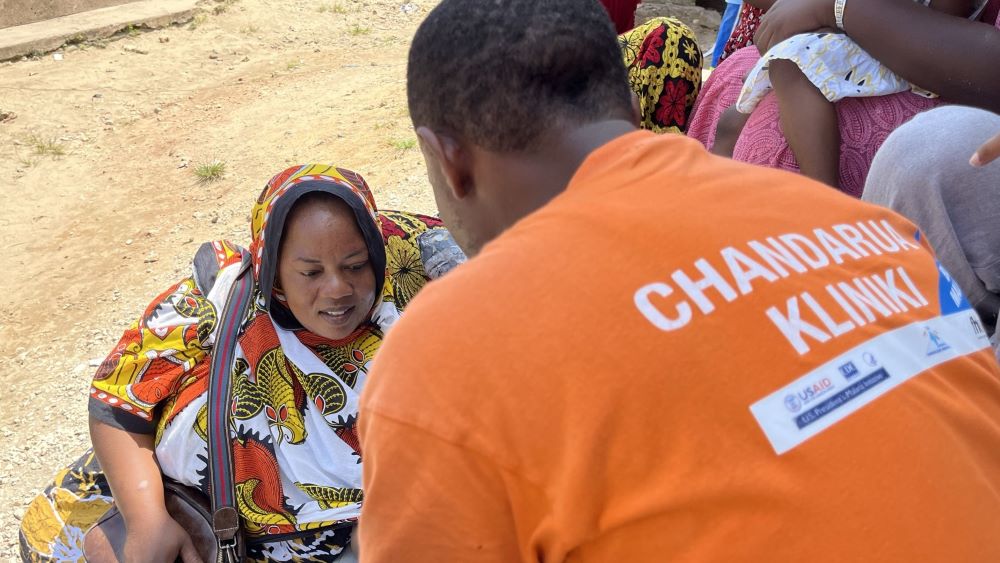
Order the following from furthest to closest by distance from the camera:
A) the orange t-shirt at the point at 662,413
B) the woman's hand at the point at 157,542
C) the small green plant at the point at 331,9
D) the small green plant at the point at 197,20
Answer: the small green plant at the point at 331,9
the small green plant at the point at 197,20
the woman's hand at the point at 157,542
the orange t-shirt at the point at 662,413

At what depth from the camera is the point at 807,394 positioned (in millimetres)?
Answer: 968

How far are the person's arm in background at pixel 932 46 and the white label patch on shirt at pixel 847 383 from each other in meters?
1.22

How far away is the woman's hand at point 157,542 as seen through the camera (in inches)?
94.7

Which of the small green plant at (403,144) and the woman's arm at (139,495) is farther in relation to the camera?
the small green plant at (403,144)

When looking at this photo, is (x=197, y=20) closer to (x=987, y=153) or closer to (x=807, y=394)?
(x=987, y=153)

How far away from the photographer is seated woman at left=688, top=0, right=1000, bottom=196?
205 cm

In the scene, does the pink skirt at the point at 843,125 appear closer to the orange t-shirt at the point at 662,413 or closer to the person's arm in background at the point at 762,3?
the person's arm in background at the point at 762,3

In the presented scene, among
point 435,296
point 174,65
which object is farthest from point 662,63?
point 174,65

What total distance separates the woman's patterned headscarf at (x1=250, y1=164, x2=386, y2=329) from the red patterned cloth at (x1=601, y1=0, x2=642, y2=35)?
1.95 meters

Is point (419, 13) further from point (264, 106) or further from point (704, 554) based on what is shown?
point (704, 554)

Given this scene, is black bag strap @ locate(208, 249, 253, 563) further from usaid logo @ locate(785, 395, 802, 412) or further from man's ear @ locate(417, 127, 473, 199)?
usaid logo @ locate(785, 395, 802, 412)

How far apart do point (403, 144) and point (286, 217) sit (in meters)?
3.64

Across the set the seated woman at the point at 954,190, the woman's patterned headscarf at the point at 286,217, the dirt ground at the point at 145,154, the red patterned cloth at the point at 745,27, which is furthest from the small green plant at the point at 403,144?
the seated woman at the point at 954,190

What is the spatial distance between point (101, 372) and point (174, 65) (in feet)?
21.1
